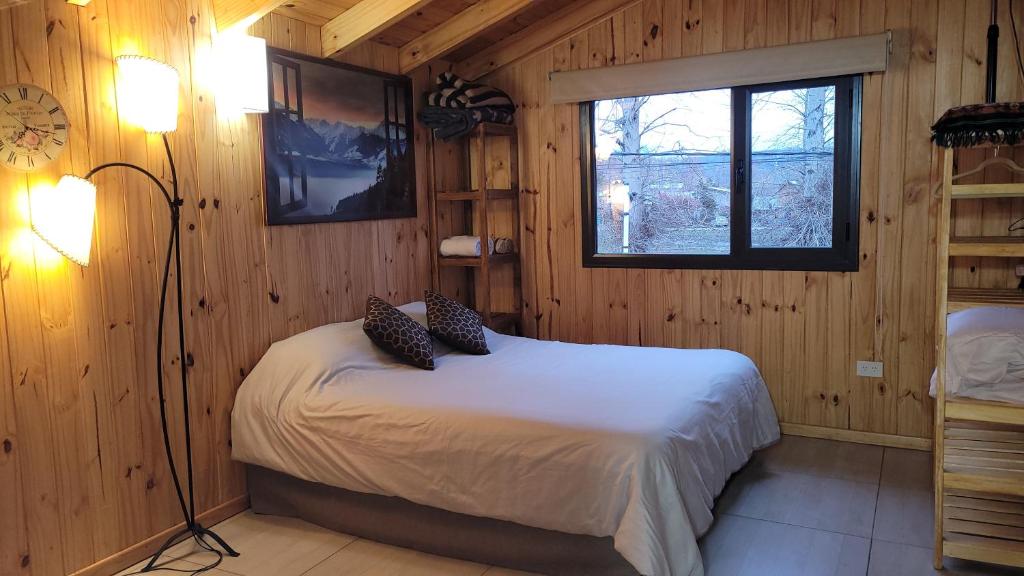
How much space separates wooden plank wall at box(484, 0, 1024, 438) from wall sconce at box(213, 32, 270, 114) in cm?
185

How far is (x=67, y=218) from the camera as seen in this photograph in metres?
2.47

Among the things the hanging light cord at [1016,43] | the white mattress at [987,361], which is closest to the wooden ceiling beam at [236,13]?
the white mattress at [987,361]

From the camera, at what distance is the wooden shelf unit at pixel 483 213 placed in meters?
4.42

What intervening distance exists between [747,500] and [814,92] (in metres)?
2.09

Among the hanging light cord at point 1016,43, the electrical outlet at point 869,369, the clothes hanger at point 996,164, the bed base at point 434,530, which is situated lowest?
the bed base at point 434,530

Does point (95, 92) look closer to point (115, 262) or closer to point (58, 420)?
point (115, 262)

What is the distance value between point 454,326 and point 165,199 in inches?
55.7

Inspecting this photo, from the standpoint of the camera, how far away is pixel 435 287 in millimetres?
4641

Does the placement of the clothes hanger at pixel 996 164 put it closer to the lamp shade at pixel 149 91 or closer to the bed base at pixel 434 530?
the bed base at pixel 434 530

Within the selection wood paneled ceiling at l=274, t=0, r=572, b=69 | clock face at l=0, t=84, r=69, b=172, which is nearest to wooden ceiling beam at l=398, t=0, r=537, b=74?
wood paneled ceiling at l=274, t=0, r=572, b=69

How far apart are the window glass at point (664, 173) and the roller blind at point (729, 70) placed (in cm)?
14

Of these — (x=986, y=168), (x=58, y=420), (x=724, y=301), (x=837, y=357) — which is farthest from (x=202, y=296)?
(x=986, y=168)

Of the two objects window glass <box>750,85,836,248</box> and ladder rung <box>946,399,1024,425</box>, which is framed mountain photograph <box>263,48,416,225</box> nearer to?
window glass <box>750,85,836,248</box>

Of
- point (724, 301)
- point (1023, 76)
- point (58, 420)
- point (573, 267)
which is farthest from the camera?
point (573, 267)
